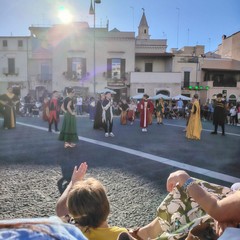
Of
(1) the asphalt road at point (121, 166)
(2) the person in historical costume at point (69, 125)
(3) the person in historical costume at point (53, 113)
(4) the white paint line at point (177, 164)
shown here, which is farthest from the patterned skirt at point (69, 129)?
(3) the person in historical costume at point (53, 113)

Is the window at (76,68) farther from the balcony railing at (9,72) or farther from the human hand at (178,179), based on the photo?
Answer: the human hand at (178,179)

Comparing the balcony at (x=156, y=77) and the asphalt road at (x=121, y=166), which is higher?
the balcony at (x=156, y=77)

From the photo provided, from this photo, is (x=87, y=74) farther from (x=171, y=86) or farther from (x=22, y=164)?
(x=22, y=164)

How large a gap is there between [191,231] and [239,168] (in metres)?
4.83

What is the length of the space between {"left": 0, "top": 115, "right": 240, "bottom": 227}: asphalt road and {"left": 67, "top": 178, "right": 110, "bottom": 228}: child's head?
1.81 metres

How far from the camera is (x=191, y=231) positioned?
6.24ft

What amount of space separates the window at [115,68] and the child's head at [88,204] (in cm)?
3250

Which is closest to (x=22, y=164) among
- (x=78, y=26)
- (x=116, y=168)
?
(x=116, y=168)

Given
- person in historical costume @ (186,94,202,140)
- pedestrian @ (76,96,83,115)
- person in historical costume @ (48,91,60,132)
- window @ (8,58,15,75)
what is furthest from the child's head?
window @ (8,58,15,75)

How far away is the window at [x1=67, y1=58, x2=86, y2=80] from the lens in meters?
33.7

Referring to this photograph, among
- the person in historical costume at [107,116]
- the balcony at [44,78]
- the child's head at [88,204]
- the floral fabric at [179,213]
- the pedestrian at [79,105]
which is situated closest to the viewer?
the child's head at [88,204]

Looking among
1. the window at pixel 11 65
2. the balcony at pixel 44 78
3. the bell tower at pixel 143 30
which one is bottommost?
the balcony at pixel 44 78

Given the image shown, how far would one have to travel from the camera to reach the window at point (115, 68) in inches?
1328

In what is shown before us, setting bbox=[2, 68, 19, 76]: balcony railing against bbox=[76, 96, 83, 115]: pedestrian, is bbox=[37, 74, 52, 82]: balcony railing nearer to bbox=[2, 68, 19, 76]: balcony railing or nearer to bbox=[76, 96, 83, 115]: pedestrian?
bbox=[2, 68, 19, 76]: balcony railing
